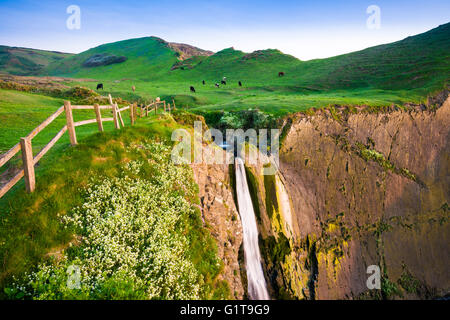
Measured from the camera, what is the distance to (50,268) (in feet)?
23.4

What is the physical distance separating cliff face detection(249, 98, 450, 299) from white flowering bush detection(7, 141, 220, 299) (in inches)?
305

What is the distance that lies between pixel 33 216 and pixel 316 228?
76.9ft

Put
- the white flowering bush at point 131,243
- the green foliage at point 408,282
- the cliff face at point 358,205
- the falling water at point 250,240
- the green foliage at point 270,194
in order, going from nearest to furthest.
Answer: the white flowering bush at point 131,243 → the falling water at point 250,240 → the green foliage at point 270,194 → the cliff face at point 358,205 → the green foliage at point 408,282

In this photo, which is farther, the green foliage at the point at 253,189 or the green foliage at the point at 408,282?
the green foliage at the point at 408,282

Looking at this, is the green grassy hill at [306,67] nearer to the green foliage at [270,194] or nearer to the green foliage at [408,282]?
the green foliage at [408,282]

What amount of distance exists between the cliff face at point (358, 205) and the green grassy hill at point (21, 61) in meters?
161

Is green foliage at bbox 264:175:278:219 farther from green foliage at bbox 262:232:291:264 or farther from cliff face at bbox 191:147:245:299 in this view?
cliff face at bbox 191:147:245:299

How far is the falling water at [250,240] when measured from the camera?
14406 millimetres

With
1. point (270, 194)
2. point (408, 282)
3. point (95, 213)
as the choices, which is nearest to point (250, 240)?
point (270, 194)

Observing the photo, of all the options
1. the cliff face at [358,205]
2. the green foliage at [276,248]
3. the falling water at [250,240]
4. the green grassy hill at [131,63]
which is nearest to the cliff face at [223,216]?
the falling water at [250,240]

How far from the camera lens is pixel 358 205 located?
29078 millimetres

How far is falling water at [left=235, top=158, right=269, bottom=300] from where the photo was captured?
14.4 metres

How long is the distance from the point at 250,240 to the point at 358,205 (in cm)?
2031

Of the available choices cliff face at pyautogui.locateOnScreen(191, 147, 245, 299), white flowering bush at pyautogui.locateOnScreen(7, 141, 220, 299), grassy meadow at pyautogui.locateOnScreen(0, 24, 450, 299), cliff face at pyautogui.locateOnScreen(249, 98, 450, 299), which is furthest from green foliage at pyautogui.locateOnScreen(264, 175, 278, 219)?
white flowering bush at pyautogui.locateOnScreen(7, 141, 220, 299)
